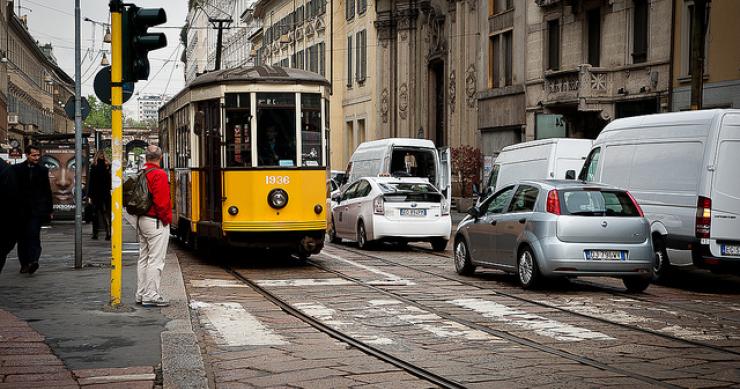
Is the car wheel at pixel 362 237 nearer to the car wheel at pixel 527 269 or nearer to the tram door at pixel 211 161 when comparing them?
the tram door at pixel 211 161

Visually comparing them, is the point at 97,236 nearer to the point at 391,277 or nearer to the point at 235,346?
the point at 391,277

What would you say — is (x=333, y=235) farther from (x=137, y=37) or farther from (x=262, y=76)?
(x=137, y=37)

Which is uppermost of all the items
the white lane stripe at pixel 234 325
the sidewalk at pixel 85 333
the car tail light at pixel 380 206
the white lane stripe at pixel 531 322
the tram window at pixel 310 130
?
the tram window at pixel 310 130

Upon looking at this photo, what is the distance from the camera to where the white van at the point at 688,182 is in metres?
15.6

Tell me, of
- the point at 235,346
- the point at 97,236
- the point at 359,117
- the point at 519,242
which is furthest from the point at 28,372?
the point at 359,117

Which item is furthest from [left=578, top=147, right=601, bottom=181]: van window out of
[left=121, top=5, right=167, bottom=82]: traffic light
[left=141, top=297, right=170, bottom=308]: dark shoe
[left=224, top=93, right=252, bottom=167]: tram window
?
[left=121, top=5, right=167, bottom=82]: traffic light

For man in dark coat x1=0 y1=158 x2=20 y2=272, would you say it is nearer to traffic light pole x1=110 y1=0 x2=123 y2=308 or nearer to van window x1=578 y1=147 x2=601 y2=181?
traffic light pole x1=110 y1=0 x2=123 y2=308

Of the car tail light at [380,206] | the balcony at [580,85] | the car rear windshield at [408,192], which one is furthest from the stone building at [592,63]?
the car tail light at [380,206]

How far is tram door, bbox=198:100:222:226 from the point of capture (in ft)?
58.6

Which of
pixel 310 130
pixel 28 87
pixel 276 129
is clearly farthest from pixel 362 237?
pixel 28 87

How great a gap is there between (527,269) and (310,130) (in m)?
4.75

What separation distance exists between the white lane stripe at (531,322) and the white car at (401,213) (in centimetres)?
885

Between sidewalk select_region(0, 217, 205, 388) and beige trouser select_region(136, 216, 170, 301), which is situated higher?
beige trouser select_region(136, 216, 170, 301)

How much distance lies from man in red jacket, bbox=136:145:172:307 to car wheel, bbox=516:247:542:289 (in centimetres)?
503
